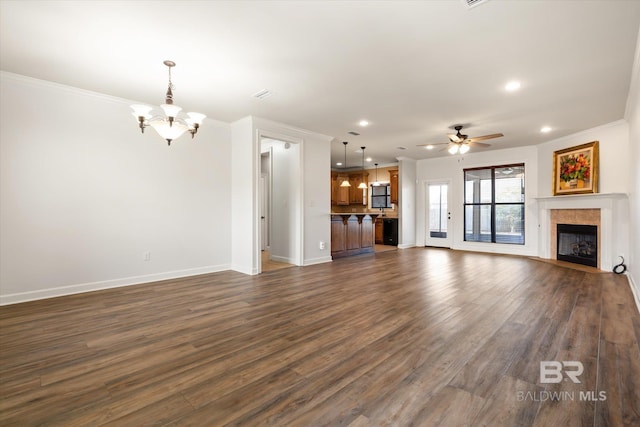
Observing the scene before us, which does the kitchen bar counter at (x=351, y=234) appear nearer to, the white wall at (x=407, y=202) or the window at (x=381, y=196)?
the white wall at (x=407, y=202)

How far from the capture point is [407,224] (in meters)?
9.38

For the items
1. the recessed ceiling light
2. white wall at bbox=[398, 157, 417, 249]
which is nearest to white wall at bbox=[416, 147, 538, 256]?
white wall at bbox=[398, 157, 417, 249]

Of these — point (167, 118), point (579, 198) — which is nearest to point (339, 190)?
point (579, 198)

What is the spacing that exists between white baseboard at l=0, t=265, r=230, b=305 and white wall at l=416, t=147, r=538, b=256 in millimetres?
6758

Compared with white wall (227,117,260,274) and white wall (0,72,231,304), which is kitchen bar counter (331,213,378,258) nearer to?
white wall (227,117,260,274)

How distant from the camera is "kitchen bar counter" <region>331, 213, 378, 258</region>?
23.6 ft

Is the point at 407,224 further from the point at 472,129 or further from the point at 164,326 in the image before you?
the point at 164,326

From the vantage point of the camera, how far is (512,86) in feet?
13.0

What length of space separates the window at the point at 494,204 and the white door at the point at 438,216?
541 millimetres

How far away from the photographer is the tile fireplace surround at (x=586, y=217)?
5664 mm

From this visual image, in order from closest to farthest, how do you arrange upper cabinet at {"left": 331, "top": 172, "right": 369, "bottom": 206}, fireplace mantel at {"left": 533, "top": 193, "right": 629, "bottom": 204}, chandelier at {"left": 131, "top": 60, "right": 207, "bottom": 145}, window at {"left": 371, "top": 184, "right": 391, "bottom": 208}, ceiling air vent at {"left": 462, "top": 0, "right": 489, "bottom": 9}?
ceiling air vent at {"left": 462, "top": 0, "right": 489, "bottom": 9} < chandelier at {"left": 131, "top": 60, "right": 207, "bottom": 145} < fireplace mantel at {"left": 533, "top": 193, "right": 629, "bottom": 204} < window at {"left": 371, "top": 184, "right": 391, "bottom": 208} < upper cabinet at {"left": 331, "top": 172, "right": 369, "bottom": 206}

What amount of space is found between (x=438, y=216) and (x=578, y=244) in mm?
3510

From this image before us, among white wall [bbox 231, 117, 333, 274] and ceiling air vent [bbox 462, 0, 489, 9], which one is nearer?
ceiling air vent [bbox 462, 0, 489, 9]

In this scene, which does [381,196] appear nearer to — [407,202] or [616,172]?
[407,202]
